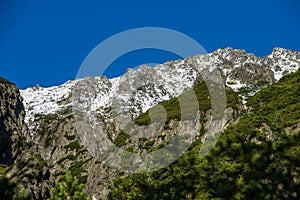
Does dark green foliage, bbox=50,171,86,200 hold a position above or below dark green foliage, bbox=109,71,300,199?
below

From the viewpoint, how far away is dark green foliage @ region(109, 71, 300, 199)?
125 feet

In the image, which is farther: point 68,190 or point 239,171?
point 239,171

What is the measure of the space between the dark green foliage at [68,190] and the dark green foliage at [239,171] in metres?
17.6

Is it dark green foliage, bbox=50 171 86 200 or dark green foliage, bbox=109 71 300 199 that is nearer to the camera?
dark green foliage, bbox=50 171 86 200

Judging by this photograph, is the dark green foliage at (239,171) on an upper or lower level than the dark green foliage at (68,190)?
upper

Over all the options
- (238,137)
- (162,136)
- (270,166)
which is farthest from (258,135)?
(162,136)

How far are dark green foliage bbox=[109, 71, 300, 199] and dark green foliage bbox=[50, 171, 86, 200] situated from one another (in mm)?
17595

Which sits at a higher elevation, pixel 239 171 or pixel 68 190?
pixel 239 171

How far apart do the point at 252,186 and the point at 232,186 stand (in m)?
2.10

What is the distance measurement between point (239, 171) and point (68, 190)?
19901 millimetres

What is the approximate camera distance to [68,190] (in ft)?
90.9

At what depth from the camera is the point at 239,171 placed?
131ft

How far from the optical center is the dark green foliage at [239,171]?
38.2 metres

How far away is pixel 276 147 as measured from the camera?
40688mm
